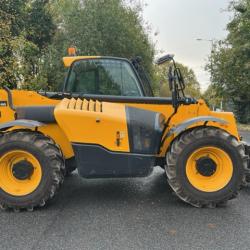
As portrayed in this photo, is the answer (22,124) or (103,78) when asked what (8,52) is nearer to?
(103,78)

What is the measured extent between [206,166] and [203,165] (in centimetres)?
5

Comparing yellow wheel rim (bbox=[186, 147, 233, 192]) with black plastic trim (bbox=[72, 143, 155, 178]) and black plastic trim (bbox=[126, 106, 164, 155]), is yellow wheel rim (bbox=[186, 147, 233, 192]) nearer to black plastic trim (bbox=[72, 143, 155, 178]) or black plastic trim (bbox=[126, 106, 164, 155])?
black plastic trim (bbox=[126, 106, 164, 155])

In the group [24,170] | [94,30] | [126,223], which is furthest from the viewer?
[94,30]

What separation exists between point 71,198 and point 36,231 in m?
1.50

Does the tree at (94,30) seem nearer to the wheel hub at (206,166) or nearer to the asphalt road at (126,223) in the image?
the asphalt road at (126,223)

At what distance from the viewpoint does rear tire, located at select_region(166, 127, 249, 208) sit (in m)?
5.79

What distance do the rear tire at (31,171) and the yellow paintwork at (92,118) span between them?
0.34 m

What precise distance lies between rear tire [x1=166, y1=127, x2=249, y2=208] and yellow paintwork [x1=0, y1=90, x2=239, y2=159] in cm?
26

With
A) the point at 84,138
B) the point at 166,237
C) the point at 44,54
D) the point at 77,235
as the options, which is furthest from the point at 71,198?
the point at 44,54

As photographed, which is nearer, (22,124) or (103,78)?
(22,124)

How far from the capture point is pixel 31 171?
18.9ft

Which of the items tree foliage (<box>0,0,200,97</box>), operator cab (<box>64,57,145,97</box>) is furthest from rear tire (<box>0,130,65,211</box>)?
tree foliage (<box>0,0,200,97</box>)

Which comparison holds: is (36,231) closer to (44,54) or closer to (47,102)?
(47,102)

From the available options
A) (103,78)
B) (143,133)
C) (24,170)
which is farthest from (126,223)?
(103,78)
